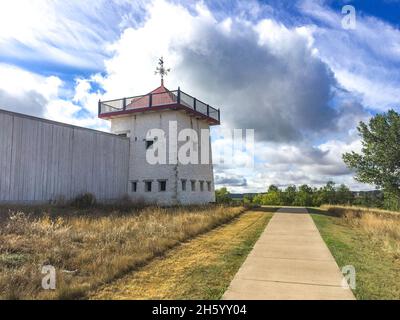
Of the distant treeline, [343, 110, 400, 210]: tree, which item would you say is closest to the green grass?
[343, 110, 400, 210]: tree

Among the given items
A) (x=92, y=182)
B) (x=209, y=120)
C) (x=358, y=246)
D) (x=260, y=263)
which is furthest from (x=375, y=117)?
(x=260, y=263)

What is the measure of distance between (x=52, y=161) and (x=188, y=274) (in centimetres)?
1612

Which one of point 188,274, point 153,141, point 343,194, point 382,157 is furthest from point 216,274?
point 343,194

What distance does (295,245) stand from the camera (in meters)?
10.5

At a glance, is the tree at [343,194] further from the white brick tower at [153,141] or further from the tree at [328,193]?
the white brick tower at [153,141]

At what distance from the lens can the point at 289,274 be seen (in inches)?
280

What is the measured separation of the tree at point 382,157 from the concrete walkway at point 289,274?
33.2 m

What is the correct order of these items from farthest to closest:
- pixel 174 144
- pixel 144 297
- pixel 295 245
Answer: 1. pixel 174 144
2. pixel 295 245
3. pixel 144 297

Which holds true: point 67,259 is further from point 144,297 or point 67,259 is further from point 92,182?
point 92,182

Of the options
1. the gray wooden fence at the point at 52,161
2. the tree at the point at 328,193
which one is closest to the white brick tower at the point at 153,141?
the gray wooden fence at the point at 52,161

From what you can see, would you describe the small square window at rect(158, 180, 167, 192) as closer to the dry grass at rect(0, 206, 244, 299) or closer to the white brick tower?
the white brick tower

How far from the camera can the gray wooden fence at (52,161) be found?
18.4 meters

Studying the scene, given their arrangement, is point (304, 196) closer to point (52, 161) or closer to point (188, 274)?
point (52, 161)
